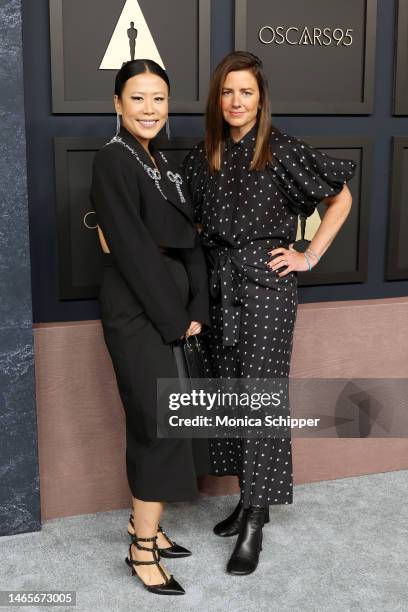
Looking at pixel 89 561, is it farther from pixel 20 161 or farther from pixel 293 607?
pixel 20 161

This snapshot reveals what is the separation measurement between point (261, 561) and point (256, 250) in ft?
3.25

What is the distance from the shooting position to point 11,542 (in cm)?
251

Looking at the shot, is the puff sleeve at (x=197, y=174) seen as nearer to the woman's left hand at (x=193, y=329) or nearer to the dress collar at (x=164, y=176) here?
the dress collar at (x=164, y=176)

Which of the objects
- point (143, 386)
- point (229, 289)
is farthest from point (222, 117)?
point (143, 386)

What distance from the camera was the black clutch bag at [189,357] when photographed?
7.34 feet

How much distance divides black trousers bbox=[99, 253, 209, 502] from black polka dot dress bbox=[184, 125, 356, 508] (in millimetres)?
246

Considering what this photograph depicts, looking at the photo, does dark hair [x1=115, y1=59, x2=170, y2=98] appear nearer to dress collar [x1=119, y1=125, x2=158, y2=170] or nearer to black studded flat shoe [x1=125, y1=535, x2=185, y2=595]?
dress collar [x1=119, y1=125, x2=158, y2=170]

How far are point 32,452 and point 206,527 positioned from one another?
0.66m

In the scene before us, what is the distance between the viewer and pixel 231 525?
2.60 meters

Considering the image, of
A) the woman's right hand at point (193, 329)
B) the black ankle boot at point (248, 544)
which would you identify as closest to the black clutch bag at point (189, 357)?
the woman's right hand at point (193, 329)

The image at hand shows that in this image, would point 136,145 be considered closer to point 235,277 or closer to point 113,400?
point 235,277

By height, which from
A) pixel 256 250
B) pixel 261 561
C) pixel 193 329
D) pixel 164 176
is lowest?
pixel 261 561

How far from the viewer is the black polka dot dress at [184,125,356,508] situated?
2.34m

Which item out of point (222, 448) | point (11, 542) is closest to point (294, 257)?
point (222, 448)
